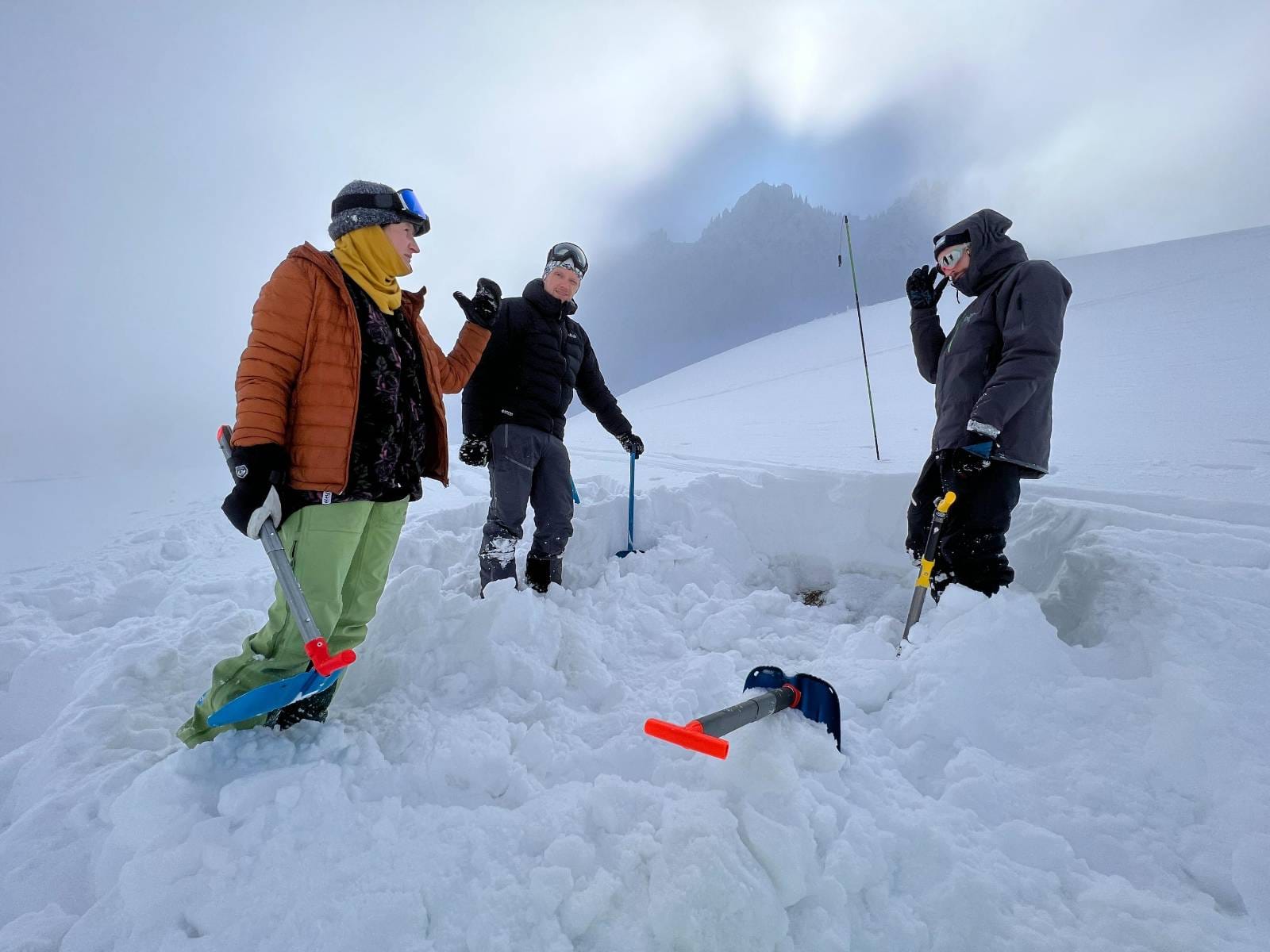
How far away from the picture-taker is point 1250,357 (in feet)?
25.6

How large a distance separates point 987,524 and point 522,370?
2.81 metres

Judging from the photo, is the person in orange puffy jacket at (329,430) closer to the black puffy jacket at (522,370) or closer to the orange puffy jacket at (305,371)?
the orange puffy jacket at (305,371)

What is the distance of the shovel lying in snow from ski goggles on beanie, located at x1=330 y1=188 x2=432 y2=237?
2.11 metres

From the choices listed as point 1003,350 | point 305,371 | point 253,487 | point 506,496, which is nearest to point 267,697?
point 253,487

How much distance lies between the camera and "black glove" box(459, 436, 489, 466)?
3436mm

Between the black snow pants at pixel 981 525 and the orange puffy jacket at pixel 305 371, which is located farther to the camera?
the black snow pants at pixel 981 525

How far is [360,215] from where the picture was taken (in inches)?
81.0

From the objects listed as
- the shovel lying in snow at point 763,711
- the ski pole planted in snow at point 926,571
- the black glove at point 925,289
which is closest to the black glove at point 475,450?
the shovel lying in snow at point 763,711

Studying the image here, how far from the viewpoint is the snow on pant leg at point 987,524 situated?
2.67 meters

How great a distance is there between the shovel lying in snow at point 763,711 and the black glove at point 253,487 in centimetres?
147

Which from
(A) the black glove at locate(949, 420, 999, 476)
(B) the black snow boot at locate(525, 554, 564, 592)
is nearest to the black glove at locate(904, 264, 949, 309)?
(A) the black glove at locate(949, 420, 999, 476)

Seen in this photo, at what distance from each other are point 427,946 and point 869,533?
4112mm

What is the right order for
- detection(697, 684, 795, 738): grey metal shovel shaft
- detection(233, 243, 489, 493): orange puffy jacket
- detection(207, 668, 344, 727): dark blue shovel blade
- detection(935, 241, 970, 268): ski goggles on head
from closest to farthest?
detection(697, 684, 795, 738): grey metal shovel shaft, detection(207, 668, 344, 727): dark blue shovel blade, detection(233, 243, 489, 493): orange puffy jacket, detection(935, 241, 970, 268): ski goggles on head

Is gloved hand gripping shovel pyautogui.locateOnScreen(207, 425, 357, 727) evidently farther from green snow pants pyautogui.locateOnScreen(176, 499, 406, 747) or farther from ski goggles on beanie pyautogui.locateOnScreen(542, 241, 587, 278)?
ski goggles on beanie pyautogui.locateOnScreen(542, 241, 587, 278)
